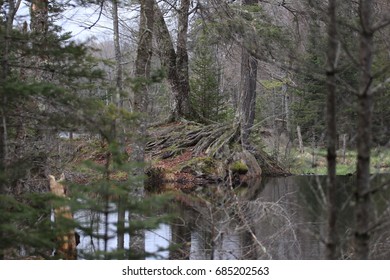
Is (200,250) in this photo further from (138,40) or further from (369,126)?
(369,126)

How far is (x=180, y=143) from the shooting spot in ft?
74.7

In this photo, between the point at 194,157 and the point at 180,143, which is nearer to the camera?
the point at 194,157

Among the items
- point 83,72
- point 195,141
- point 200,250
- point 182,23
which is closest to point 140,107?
point 200,250

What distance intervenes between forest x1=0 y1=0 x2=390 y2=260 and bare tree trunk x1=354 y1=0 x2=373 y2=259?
10 millimetres

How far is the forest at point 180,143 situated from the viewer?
17.8ft

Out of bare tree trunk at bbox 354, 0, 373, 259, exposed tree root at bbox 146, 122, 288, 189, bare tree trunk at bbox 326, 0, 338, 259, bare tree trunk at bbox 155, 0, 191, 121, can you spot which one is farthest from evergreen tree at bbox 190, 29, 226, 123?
bare tree trunk at bbox 354, 0, 373, 259

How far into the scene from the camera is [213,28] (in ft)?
46.7

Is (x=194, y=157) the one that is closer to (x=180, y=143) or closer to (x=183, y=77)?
(x=180, y=143)

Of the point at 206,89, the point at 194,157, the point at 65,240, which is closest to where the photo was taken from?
the point at 65,240

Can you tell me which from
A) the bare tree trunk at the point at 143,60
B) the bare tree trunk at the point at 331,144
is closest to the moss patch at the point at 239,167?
the bare tree trunk at the point at 143,60

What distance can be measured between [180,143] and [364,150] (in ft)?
59.2

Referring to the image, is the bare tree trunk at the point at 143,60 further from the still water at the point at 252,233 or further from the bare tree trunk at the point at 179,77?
the bare tree trunk at the point at 179,77

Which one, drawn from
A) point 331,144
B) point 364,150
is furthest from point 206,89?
point 364,150

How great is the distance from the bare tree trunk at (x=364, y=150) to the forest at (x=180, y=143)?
10 millimetres
